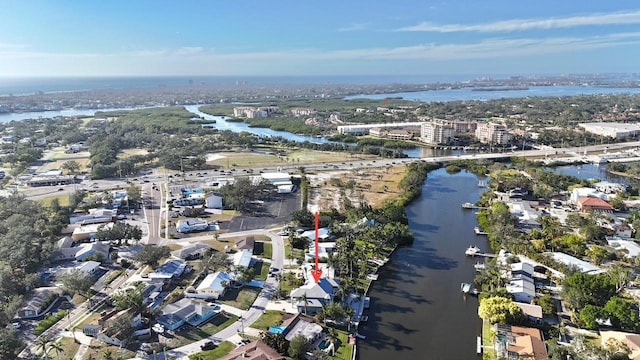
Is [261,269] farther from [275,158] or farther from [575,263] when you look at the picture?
[275,158]

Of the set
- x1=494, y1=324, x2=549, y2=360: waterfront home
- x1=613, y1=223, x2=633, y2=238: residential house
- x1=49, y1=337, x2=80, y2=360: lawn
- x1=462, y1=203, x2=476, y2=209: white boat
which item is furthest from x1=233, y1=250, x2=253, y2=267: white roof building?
x1=613, y1=223, x2=633, y2=238: residential house

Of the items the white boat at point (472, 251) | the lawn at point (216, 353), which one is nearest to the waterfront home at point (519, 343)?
the white boat at point (472, 251)

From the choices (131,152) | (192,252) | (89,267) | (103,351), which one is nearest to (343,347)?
(103,351)

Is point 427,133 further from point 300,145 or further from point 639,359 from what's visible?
point 639,359

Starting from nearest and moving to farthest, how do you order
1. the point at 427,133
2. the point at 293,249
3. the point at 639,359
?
the point at 639,359, the point at 293,249, the point at 427,133

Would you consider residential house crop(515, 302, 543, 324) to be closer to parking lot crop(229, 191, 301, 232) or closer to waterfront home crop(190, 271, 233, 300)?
waterfront home crop(190, 271, 233, 300)

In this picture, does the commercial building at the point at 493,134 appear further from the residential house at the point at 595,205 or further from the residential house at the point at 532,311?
the residential house at the point at 532,311

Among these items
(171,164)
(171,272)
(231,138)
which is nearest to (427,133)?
(231,138)
